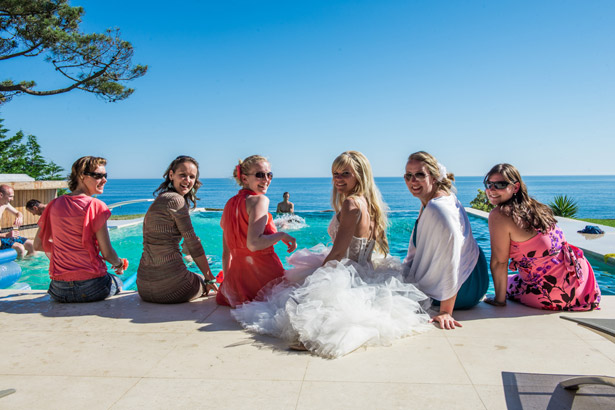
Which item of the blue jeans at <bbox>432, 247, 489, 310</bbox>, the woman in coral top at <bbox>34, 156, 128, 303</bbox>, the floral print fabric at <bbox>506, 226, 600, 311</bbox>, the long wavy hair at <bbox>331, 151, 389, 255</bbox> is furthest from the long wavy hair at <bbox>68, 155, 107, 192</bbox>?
the floral print fabric at <bbox>506, 226, 600, 311</bbox>

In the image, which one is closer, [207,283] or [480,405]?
[480,405]

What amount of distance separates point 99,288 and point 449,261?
348cm

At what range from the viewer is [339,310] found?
10.2 feet

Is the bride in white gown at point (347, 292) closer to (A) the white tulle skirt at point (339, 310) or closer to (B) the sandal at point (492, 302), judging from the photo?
(A) the white tulle skirt at point (339, 310)

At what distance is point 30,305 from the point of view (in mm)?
4145

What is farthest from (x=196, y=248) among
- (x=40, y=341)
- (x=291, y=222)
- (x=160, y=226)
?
(x=291, y=222)

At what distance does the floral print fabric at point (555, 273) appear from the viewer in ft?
12.1

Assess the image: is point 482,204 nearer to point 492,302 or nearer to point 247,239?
point 492,302

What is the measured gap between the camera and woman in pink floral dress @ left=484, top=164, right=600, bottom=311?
12.1 feet

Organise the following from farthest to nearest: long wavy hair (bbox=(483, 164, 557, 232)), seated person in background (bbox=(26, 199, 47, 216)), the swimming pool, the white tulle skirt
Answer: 1. seated person in background (bbox=(26, 199, 47, 216))
2. the swimming pool
3. long wavy hair (bbox=(483, 164, 557, 232))
4. the white tulle skirt

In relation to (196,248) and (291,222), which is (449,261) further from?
(291,222)

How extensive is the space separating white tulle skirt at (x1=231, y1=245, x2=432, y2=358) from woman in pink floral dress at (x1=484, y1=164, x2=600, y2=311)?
38.5 inches

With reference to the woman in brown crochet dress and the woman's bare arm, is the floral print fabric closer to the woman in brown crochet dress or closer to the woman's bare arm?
the woman's bare arm

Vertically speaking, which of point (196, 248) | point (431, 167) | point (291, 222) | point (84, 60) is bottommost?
point (291, 222)
